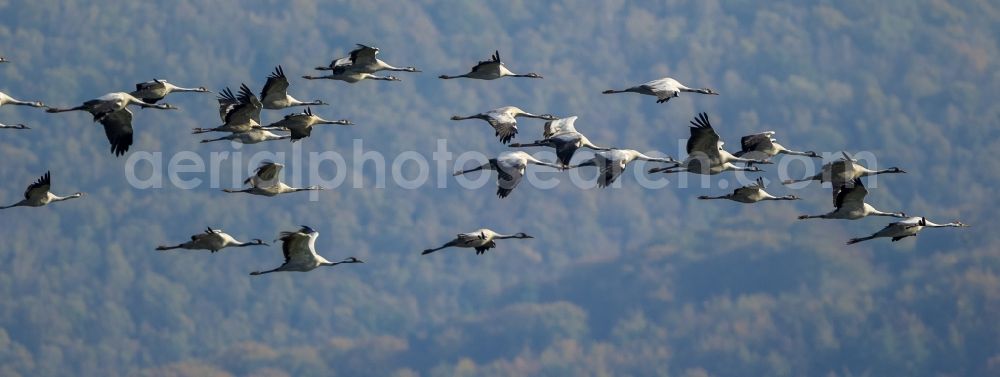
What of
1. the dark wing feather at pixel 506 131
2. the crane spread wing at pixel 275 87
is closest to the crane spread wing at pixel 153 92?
the crane spread wing at pixel 275 87

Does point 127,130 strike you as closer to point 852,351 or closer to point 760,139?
point 760,139

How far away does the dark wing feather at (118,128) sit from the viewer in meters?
56.0

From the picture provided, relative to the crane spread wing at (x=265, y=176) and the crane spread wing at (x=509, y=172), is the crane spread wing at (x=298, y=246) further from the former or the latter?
the crane spread wing at (x=509, y=172)

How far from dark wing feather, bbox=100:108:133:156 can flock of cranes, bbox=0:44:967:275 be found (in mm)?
24

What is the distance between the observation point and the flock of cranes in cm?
5541

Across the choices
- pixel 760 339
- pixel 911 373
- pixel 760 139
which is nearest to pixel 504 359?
pixel 760 339

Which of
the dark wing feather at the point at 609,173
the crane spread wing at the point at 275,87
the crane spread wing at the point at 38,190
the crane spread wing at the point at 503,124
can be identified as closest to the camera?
the dark wing feather at the point at 609,173

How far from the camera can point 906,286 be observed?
198 meters

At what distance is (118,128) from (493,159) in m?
9.37

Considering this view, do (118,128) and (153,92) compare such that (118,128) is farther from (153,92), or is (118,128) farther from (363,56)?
(363,56)

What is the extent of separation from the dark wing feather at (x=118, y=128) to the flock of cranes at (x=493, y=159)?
2 cm

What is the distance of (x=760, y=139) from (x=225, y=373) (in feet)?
454

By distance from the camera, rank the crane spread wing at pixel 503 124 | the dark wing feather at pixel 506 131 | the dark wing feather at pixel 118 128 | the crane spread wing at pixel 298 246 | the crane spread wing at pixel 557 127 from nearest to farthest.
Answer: the crane spread wing at pixel 298 246, the dark wing feather at pixel 118 128, the dark wing feather at pixel 506 131, the crane spread wing at pixel 503 124, the crane spread wing at pixel 557 127

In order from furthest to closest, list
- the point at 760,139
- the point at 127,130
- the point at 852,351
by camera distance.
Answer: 1. the point at 852,351
2. the point at 760,139
3. the point at 127,130
